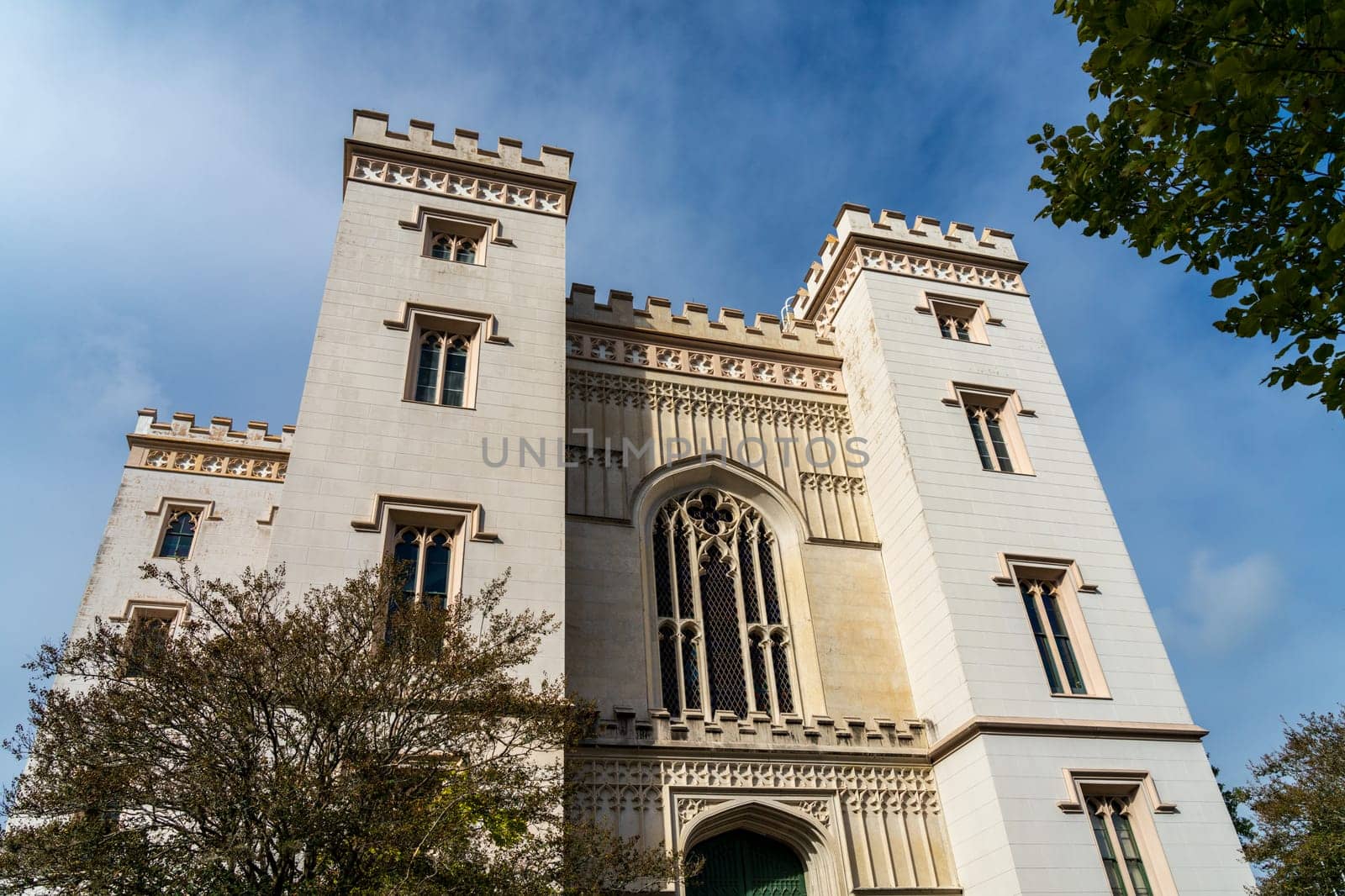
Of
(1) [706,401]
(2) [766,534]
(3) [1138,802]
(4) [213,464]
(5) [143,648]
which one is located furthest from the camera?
(4) [213,464]

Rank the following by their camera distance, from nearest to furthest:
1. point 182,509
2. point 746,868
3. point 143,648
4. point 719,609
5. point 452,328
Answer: point 143,648 < point 746,868 < point 719,609 < point 452,328 < point 182,509

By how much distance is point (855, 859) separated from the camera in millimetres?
11875

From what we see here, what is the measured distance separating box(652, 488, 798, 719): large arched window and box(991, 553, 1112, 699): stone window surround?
3.33 metres

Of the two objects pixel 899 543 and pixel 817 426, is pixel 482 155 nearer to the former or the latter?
pixel 817 426

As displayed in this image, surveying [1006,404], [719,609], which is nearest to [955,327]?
[1006,404]

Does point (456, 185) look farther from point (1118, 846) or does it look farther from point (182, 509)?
point (1118, 846)

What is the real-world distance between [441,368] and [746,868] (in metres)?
8.06

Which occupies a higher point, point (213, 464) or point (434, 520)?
point (213, 464)

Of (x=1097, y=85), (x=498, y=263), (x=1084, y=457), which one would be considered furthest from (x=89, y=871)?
(x=1084, y=457)

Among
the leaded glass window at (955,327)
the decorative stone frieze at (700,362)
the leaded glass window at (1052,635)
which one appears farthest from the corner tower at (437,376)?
the leaded glass window at (955,327)

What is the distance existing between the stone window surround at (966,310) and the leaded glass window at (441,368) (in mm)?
8106

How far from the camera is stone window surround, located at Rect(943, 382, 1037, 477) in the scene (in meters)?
15.6

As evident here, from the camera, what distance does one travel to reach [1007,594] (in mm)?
13570

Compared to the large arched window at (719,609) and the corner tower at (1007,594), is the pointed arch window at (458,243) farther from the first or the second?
the corner tower at (1007,594)
